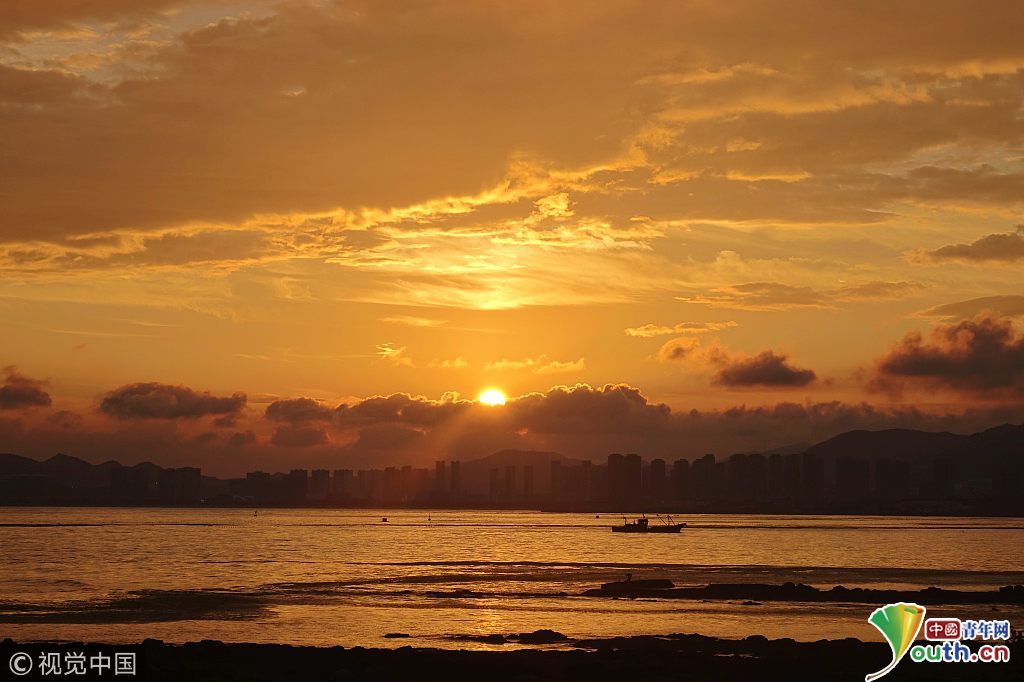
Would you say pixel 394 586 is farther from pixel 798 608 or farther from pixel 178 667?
pixel 178 667

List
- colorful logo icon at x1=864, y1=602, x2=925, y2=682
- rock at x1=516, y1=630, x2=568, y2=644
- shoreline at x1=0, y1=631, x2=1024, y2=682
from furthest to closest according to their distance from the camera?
1. rock at x1=516, y1=630, x2=568, y2=644
2. colorful logo icon at x1=864, y1=602, x2=925, y2=682
3. shoreline at x1=0, y1=631, x2=1024, y2=682

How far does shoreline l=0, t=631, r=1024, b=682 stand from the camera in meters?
57.6

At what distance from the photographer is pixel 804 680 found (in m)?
57.0

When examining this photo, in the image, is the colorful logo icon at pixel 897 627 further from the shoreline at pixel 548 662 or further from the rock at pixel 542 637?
the rock at pixel 542 637

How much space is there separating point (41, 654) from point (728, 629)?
47.8 metres

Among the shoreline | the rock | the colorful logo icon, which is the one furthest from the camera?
the rock

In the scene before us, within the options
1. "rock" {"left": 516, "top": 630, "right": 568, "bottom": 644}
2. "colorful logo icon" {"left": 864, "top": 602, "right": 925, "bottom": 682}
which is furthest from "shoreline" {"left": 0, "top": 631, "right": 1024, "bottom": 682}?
"rock" {"left": 516, "top": 630, "right": 568, "bottom": 644}

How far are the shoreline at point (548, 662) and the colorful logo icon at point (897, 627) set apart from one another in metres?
0.98

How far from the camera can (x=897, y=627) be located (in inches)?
2766

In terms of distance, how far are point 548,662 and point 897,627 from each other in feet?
76.0

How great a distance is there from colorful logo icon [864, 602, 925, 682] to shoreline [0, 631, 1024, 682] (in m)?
0.98

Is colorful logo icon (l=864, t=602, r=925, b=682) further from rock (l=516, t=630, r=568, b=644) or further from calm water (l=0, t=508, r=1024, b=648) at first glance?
rock (l=516, t=630, r=568, b=644)

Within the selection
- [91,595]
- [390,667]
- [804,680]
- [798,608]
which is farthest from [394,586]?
[804,680]

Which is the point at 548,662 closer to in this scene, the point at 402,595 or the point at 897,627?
the point at 897,627
